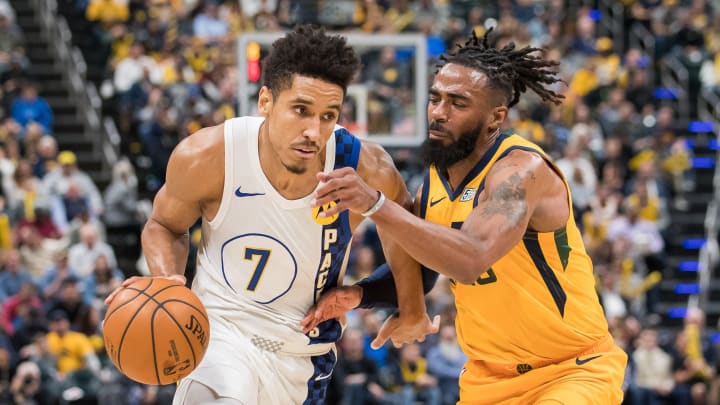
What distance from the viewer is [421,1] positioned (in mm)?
17703

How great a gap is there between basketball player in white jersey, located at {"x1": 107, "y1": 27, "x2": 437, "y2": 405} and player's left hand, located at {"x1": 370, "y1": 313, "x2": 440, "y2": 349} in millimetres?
430

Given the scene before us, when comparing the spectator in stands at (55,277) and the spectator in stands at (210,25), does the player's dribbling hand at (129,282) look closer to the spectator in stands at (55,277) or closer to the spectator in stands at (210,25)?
the spectator in stands at (55,277)

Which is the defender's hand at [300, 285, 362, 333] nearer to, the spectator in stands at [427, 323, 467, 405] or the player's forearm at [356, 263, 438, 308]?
the player's forearm at [356, 263, 438, 308]

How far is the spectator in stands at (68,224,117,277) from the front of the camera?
40.7 feet

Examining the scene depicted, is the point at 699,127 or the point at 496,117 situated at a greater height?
the point at 496,117

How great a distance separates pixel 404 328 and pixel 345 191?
65.1 inches

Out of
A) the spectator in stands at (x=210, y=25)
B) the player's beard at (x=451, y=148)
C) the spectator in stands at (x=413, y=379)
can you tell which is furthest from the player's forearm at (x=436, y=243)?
the spectator in stands at (x=210, y=25)

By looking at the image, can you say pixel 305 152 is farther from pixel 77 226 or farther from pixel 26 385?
pixel 77 226

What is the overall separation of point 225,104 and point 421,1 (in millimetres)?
4499

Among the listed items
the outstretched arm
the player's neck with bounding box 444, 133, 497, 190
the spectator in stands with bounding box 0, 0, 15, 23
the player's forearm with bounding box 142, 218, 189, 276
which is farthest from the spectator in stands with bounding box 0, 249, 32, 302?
the outstretched arm

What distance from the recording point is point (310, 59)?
16.5ft

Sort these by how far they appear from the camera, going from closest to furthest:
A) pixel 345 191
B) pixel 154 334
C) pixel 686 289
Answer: pixel 345 191 → pixel 154 334 → pixel 686 289

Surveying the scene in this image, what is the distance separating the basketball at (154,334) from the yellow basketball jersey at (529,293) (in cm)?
133

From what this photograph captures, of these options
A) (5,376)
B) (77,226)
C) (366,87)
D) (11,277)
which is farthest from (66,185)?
(366,87)
